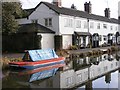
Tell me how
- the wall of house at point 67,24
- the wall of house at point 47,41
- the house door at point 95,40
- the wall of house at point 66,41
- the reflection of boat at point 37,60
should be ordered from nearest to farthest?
the reflection of boat at point 37,60
the wall of house at point 47,41
the wall of house at point 67,24
the wall of house at point 66,41
the house door at point 95,40

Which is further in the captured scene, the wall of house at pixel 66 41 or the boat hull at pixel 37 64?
the wall of house at pixel 66 41

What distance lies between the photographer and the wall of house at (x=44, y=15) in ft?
116

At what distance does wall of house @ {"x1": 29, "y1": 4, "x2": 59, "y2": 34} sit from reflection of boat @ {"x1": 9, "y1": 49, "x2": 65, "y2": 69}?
12077 millimetres

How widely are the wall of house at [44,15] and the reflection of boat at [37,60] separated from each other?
12.1 meters

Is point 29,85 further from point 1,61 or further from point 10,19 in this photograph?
point 10,19

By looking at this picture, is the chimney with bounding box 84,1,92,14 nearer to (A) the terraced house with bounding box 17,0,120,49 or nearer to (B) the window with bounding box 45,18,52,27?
(A) the terraced house with bounding box 17,0,120,49

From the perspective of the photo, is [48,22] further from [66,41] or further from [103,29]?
[103,29]

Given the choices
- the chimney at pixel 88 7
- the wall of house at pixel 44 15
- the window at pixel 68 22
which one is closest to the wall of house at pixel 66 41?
the window at pixel 68 22

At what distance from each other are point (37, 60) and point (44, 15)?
681 inches

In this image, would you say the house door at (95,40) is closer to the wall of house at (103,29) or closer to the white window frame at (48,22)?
the wall of house at (103,29)

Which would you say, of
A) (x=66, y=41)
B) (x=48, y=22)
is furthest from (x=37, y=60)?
(x=48, y=22)

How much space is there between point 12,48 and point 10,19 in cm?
1210

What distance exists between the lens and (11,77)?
52.6ft

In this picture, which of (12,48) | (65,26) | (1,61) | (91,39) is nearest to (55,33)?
(65,26)
